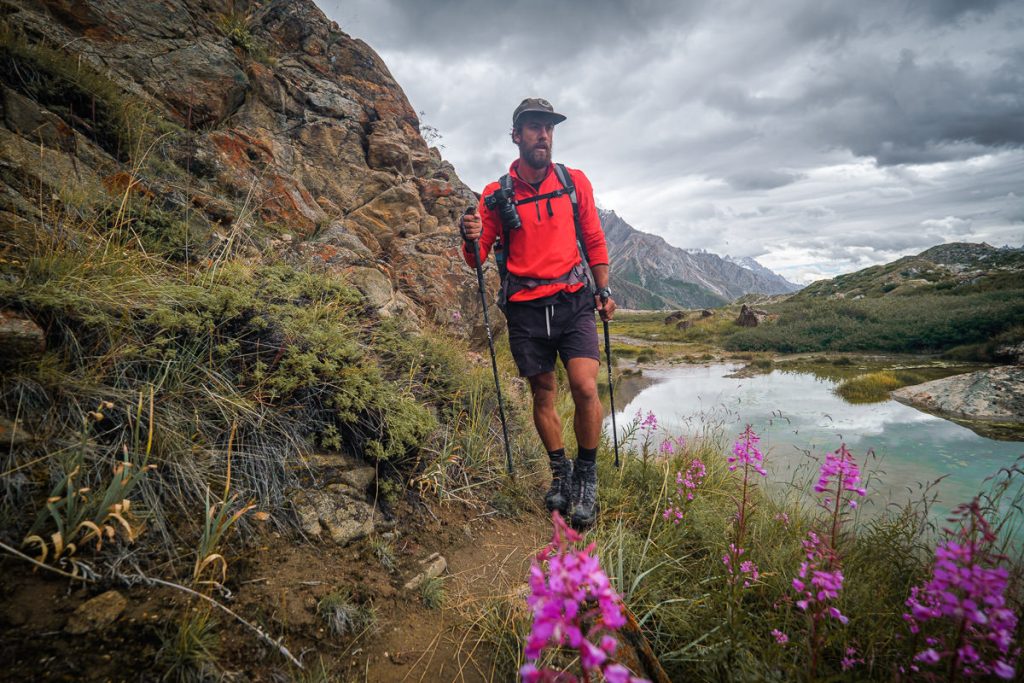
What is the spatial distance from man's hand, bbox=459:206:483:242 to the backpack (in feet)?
0.89

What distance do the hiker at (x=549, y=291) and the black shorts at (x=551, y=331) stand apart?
1 centimetres

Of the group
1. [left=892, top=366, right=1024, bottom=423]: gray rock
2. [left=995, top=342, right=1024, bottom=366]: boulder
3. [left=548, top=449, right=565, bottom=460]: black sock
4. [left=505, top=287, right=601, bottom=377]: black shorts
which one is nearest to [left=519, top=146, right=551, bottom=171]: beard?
[left=505, top=287, right=601, bottom=377]: black shorts

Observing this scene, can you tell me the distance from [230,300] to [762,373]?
22.7 m

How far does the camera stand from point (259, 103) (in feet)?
27.7

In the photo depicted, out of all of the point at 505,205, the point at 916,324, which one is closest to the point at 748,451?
the point at 505,205

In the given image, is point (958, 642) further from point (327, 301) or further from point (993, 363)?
point (993, 363)

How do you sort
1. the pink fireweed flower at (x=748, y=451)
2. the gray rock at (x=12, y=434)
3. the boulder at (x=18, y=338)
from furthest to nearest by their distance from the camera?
the pink fireweed flower at (x=748, y=451)
the boulder at (x=18, y=338)
the gray rock at (x=12, y=434)

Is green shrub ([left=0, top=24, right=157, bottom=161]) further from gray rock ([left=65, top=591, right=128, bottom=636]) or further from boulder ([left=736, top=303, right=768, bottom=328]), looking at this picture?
boulder ([left=736, top=303, right=768, bottom=328])

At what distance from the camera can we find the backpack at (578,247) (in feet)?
13.5

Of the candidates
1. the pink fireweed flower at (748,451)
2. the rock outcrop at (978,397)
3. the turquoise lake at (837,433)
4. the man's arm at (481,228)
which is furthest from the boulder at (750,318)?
the pink fireweed flower at (748,451)

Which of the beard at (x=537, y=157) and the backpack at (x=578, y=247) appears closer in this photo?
the backpack at (x=578, y=247)

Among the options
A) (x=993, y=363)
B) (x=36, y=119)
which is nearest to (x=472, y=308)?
(x=36, y=119)

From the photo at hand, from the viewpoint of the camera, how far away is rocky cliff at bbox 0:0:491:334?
13.4ft

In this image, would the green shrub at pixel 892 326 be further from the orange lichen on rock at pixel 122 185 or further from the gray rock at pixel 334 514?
the orange lichen on rock at pixel 122 185
